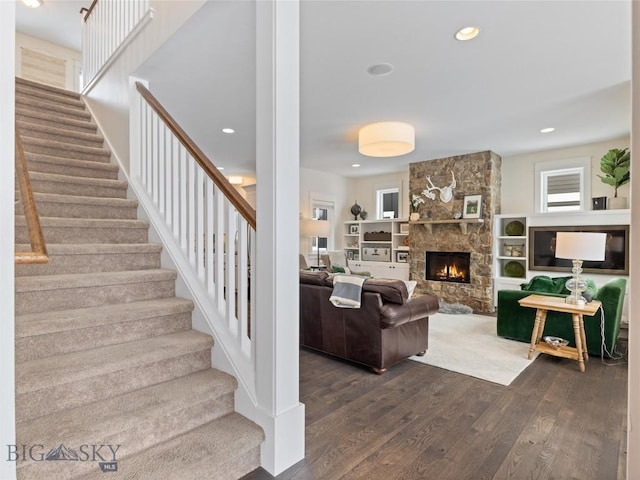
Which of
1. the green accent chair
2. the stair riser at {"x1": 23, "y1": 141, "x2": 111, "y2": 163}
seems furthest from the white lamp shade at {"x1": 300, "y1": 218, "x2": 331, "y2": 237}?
the stair riser at {"x1": 23, "y1": 141, "x2": 111, "y2": 163}

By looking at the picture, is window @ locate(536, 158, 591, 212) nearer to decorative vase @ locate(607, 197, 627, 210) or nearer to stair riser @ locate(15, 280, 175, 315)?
decorative vase @ locate(607, 197, 627, 210)

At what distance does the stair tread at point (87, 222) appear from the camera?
2320 mm

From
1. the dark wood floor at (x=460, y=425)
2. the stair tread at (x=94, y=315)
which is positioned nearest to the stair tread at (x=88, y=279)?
the stair tread at (x=94, y=315)

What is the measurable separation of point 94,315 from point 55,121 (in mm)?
2829

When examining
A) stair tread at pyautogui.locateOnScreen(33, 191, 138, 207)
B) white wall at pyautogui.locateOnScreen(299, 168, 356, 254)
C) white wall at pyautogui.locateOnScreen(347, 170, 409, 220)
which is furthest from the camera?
white wall at pyautogui.locateOnScreen(347, 170, 409, 220)

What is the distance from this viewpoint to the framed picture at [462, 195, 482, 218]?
573 cm

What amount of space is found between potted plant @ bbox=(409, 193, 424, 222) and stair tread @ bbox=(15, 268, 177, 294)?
5.01 m

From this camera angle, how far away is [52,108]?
3723mm

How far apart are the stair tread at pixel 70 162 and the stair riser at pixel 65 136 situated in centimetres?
34

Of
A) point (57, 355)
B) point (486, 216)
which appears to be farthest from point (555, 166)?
point (57, 355)

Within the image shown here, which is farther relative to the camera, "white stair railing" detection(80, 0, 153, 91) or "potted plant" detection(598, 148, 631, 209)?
"potted plant" detection(598, 148, 631, 209)

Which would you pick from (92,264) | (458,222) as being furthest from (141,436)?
(458,222)

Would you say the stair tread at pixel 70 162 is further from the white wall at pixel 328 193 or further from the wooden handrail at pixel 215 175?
the white wall at pixel 328 193

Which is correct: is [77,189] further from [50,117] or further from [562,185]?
[562,185]
